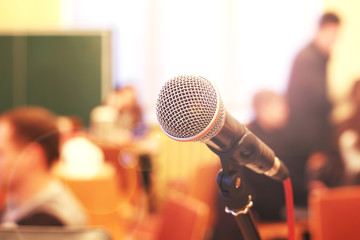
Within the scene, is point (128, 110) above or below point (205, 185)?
above

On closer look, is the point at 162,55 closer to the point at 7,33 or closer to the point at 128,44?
the point at 128,44

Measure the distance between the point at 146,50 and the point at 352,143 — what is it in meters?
3.42

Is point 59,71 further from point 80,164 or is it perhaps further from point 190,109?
point 190,109

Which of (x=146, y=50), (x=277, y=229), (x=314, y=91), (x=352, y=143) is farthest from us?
(x=146, y=50)

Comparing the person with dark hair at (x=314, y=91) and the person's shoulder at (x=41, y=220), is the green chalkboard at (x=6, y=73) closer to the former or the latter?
the person with dark hair at (x=314, y=91)

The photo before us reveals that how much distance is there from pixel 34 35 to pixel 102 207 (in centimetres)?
339

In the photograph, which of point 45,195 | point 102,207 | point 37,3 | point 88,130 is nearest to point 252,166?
point 45,195

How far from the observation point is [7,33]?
5.12 metres

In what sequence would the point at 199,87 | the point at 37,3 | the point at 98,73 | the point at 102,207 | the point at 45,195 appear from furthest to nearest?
the point at 37,3, the point at 98,73, the point at 102,207, the point at 45,195, the point at 199,87

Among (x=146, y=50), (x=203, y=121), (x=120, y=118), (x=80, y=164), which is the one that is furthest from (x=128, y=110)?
(x=203, y=121)

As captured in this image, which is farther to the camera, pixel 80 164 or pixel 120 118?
pixel 120 118

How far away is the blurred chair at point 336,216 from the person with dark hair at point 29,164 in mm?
926

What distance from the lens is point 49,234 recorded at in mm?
756

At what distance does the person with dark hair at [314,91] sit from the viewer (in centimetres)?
284
